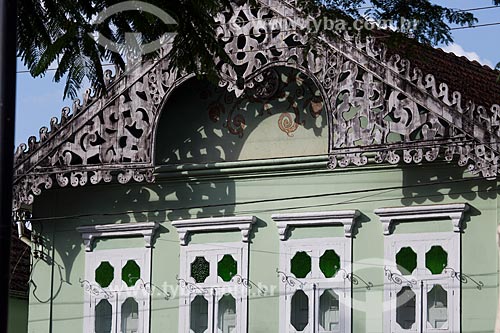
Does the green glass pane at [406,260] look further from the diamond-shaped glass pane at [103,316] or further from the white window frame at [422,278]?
the diamond-shaped glass pane at [103,316]

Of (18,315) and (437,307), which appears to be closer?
(437,307)

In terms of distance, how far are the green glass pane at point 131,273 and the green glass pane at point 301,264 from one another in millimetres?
2585

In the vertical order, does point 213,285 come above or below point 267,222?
below

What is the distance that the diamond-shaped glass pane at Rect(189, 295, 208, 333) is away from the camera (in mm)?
21500

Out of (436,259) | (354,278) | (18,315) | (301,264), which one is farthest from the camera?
(18,315)

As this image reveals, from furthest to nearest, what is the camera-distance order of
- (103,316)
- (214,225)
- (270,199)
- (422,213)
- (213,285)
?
(103,316) < (214,225) < (213,285) < (270,199) < (422,213)

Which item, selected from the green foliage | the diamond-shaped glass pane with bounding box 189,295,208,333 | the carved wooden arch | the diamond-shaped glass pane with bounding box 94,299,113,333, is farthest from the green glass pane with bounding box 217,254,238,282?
the green foliage

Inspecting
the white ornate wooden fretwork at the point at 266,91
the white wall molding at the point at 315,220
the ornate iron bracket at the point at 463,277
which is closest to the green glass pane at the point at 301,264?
the white wall molding at the point at 315,220

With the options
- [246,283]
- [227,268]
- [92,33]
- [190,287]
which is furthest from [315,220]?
[92,33]

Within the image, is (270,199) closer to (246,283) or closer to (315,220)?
(315,220)

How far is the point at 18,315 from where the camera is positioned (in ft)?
89.7

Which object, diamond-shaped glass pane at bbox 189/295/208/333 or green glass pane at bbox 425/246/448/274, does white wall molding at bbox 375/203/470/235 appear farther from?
diamond-shaped glass pane at bbox 189/295/208/333

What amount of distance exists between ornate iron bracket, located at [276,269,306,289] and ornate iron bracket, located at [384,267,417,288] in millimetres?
1330

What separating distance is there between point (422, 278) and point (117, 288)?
4971 millimetres
